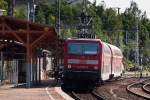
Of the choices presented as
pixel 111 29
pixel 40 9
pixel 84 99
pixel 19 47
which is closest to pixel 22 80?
pixel 19 47

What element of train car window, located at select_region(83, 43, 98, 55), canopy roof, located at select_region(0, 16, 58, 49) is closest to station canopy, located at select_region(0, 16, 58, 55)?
canopy roof, located at select_region(0, 16, 58, 49)

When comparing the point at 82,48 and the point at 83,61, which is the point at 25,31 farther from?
the point at 83,61

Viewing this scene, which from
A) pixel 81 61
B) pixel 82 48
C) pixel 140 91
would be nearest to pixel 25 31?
pixel 82 48

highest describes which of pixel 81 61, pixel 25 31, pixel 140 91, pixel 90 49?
pixel 25 31

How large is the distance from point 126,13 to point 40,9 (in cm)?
4708

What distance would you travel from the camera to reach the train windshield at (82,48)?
116ft

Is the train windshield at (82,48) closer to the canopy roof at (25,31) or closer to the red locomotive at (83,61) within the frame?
the red locomotive at (83,61)

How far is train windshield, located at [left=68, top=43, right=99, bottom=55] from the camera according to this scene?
35.2 meters

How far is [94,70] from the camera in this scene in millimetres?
35062

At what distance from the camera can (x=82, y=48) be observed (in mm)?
35312

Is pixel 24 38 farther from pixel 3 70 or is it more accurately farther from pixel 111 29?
pixel 111 29

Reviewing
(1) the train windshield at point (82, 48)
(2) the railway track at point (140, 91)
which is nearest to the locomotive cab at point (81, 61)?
(1) the train windshield at point (82, 48)

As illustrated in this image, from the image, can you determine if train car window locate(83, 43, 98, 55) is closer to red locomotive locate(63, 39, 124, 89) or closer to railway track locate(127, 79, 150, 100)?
red locomotive locate(63, 39, 124, 89)

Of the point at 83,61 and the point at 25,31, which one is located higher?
the point at 25,31
